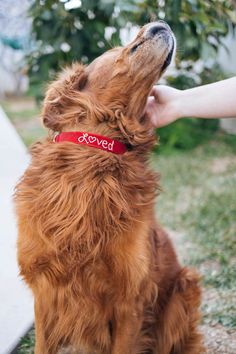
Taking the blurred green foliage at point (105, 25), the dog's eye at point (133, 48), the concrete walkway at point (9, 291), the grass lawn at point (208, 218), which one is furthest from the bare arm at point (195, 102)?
the blurred green foliage at point (105, 25)

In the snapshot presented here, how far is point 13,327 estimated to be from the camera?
9.61ft

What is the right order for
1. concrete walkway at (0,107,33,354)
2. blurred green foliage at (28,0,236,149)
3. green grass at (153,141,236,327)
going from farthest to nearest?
blurred green foliage at (28,0,236,149), green grass at (153,141,236,327), concrete walkway at (0,107,33,354)

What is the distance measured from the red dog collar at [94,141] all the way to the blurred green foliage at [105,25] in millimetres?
2102

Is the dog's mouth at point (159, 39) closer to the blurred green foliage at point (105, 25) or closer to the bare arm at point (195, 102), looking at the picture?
the bare arm at point (195, 102)

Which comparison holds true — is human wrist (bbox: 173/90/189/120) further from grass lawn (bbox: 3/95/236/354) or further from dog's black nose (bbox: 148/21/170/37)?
grass lawn (bbox: 3/95/236/354)

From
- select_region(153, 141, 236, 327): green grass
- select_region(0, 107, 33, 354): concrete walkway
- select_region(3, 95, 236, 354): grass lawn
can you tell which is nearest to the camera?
select_region(0, 107, 33, 354): concrete walkway

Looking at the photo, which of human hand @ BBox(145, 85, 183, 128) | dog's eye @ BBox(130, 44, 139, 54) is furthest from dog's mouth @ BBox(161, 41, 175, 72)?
human hand @ BBox(145, 85, 183, 128)

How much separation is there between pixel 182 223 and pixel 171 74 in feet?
10.9

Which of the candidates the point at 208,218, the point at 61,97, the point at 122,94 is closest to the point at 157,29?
the point at 122,94

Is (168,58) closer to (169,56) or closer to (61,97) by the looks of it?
(169,56)

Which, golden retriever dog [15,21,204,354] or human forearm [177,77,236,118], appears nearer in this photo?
golden retriever dog [15,21,204,354]

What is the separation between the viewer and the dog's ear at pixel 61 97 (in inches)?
96.8

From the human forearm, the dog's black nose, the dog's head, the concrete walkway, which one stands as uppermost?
the dog's black nose

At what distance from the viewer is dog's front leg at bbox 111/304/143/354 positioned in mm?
2340
